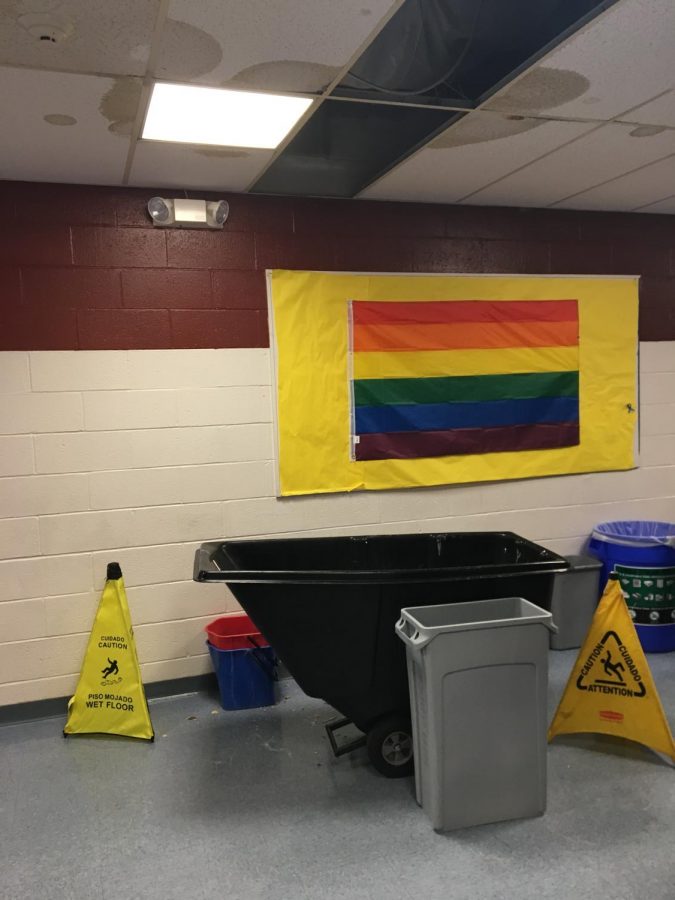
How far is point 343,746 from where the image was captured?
292cm

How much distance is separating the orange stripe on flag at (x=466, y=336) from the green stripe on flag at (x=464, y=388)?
6.8 inches

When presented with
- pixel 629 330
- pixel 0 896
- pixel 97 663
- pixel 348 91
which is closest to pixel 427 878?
pixel 0 896

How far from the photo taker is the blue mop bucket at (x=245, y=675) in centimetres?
336

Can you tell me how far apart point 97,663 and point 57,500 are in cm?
78

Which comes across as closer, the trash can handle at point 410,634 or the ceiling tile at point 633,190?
the trash can handle at point 410,634

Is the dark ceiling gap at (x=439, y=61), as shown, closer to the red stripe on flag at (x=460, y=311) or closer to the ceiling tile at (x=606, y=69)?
the ceiling tile at (x=606, y=69)

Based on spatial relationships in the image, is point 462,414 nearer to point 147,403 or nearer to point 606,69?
point 147,403

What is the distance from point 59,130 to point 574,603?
3.37m

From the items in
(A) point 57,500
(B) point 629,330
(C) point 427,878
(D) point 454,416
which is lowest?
(C) point 427,878

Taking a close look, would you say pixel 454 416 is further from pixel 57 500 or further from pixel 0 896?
pixel 0 896

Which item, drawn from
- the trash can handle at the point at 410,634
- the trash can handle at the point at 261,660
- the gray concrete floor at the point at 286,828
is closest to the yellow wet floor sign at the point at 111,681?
the gray concrete floor at the point at 286,828

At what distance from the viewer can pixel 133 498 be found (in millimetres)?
3430

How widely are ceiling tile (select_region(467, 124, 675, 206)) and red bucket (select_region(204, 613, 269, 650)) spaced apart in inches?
99.2

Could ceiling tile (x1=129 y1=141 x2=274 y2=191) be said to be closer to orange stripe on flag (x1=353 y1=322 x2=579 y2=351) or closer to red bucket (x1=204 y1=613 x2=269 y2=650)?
orange stripe on flag (x1=353 y1=322 x2=579 y2=351)
